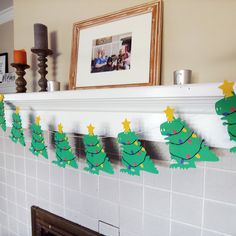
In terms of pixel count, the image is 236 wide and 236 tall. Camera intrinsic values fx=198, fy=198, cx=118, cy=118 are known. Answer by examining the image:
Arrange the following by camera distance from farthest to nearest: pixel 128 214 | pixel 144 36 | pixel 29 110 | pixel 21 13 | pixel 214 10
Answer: pixel 21 13, pixel 29 110, pixel 128 214, pixel 144 36, pixel 214 10

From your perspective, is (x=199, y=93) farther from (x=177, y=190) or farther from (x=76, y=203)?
(x=76, y=203)

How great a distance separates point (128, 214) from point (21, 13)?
120 cm

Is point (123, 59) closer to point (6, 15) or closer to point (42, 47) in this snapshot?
point (42, 47)

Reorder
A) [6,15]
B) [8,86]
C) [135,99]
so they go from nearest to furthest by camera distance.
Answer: [135,99] < [8,86] < [6,15]

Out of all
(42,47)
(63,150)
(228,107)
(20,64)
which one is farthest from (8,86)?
(228,107)

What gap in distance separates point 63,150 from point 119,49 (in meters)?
0.50

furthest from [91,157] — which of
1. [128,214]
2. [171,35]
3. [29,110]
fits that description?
[171,35]

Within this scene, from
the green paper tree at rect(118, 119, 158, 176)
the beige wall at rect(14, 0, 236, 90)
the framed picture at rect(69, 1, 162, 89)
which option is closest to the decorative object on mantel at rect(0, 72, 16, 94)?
the framed picture at rect(69, 1, 162, 89)

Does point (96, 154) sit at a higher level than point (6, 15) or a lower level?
lower

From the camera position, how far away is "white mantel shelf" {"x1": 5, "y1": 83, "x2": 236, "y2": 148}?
52cm

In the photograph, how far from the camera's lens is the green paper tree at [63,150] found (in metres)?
0.86

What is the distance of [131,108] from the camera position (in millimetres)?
649

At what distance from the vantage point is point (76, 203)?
3.34 feet

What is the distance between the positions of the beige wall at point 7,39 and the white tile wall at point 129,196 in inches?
35.9
